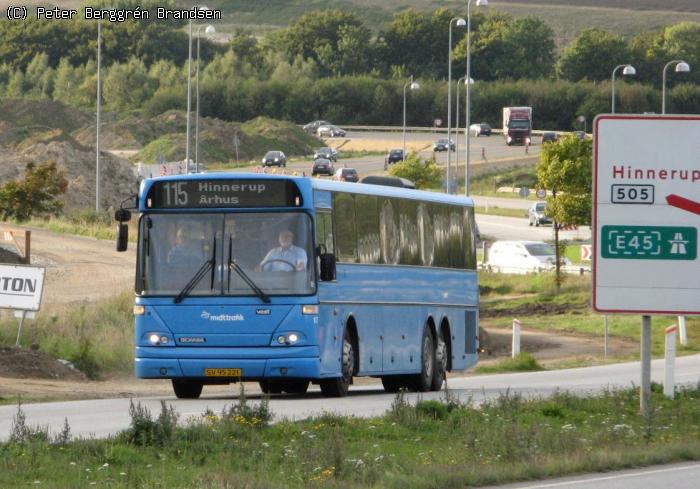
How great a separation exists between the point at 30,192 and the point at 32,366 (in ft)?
150

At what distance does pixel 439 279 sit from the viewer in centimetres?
2720

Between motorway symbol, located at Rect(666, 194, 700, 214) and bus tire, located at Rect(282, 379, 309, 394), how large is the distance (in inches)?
318

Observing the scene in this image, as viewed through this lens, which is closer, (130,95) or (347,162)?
(347,162)

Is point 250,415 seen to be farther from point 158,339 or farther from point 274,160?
point 274,160

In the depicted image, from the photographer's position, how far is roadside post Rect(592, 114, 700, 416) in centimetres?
1825

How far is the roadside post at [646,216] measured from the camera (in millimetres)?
18250

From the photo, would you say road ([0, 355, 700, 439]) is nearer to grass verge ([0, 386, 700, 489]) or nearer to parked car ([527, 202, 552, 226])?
grass verge ([0, 386, 700, 489])

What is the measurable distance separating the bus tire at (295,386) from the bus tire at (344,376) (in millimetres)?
983

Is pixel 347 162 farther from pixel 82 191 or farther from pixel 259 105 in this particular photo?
pixel 259 105

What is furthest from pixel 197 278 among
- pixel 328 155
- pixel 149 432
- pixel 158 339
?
pixel 328 155

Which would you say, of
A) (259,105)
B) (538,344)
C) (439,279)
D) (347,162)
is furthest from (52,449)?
(259,105)

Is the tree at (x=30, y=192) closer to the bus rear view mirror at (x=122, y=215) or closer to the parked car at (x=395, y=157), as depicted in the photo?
the parked car at (x=395, y=157)

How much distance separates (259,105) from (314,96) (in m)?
6.38

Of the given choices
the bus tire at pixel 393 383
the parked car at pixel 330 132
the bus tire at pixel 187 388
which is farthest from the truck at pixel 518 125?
the bus tire at pixel 187 388
